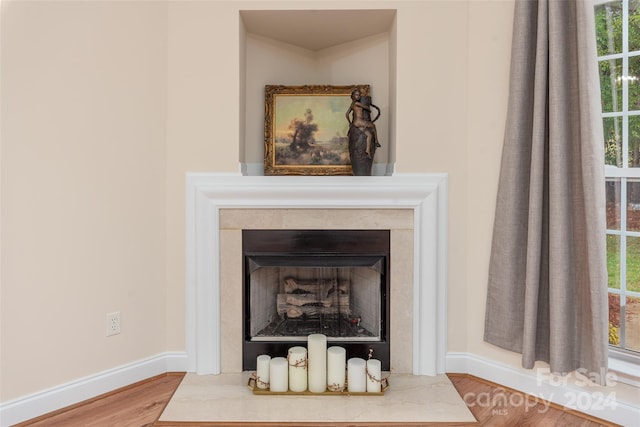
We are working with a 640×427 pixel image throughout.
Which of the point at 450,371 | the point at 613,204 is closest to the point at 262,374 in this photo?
the point at 450,371

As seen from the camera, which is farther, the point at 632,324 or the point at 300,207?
the point at 300,207

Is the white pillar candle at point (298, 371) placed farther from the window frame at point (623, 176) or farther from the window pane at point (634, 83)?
the window pane at point (634, 83)

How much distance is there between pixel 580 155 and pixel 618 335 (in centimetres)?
83

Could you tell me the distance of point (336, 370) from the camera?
1937 mm

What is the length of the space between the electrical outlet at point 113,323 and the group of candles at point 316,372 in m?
0.73

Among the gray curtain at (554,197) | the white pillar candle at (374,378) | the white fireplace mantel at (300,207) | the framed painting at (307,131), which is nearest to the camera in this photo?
the gray curtain at (554,197)

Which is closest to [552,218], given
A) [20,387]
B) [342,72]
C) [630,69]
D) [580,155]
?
[580,155]

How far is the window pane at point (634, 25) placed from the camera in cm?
174

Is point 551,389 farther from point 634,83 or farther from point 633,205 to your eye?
point 634,83

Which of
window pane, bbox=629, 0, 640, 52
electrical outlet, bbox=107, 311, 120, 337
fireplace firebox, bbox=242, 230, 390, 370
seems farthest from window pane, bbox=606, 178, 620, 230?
electrical outlet, bbox=107, 311, 120, 337

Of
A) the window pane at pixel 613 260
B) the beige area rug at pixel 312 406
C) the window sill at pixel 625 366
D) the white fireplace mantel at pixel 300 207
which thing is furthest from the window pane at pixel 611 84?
the beige area rug at pixel 312 406

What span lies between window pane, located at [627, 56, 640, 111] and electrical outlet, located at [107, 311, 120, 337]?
258 centimetres

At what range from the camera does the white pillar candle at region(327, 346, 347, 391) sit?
1931mm

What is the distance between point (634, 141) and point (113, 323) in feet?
8.42
